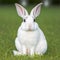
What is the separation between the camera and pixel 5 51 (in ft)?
28.1

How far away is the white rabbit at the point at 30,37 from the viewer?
7793mm

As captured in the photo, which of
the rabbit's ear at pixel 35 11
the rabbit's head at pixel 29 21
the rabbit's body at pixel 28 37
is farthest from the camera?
the rabbit's ear at pixel 35 11

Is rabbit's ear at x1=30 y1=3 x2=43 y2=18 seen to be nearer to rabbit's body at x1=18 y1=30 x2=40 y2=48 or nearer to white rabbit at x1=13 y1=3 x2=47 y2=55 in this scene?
white rabbit at x1=13 y1=3 x2=47 y2=55

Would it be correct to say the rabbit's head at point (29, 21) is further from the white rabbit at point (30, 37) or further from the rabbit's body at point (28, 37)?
the rabbit's body at point (28, 37)

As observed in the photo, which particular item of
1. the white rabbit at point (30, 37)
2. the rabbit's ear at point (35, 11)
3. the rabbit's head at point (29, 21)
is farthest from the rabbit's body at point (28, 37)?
the rabbit's ear at point (35, 11)

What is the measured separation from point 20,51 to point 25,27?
0.68m

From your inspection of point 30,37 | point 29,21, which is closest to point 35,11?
point 29,21

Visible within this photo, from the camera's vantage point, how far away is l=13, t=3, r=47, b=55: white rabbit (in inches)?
307

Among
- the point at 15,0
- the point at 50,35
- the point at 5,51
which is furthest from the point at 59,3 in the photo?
the point at 5,51

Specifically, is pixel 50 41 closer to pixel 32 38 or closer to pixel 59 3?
pixel 32 38

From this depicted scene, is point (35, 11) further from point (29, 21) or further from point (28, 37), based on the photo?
point (28, 37)

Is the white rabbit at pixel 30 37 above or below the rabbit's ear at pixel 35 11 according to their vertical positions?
below

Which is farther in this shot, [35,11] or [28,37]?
[35,11]

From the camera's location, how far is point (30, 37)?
7.86m
